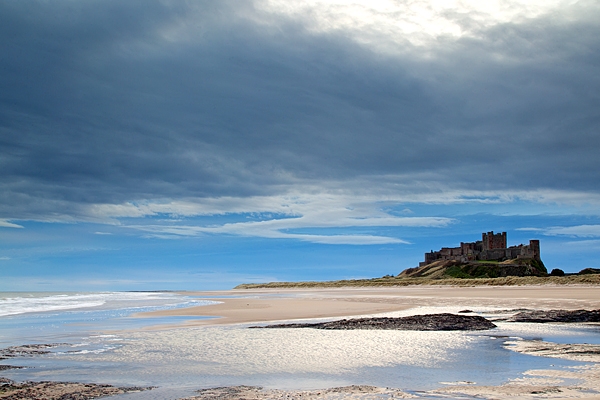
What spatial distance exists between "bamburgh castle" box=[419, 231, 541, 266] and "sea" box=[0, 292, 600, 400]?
102 m

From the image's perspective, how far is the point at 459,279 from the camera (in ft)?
217

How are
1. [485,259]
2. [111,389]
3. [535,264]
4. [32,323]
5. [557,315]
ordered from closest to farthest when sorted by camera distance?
1. [111,389]
2. [557,315]
3. [32,323]
4. [535,264]
5. [485,259]

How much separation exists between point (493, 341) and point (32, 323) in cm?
1604

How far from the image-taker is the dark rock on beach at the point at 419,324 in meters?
14.7

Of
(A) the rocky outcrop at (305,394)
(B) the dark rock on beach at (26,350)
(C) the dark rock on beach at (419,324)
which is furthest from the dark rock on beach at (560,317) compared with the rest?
(B) the dark rock on beach at (26,350)

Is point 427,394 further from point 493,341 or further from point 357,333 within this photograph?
point 357,333

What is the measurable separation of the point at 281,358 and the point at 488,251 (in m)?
115

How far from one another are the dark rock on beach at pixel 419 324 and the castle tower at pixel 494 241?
109172 millimetres

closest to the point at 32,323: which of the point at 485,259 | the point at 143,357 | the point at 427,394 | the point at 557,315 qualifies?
the point at 143,357

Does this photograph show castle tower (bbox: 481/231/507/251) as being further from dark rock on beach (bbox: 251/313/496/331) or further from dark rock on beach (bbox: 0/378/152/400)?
dark rock on beach (bbox: 0/378/152/400)

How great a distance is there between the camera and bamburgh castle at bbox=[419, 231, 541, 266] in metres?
108

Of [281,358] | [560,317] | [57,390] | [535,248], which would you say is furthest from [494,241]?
[57,390]

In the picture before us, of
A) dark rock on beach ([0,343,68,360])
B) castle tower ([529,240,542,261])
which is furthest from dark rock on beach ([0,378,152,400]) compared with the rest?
castle tower ([529,240,542,261])

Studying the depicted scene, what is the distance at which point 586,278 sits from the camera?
4953cm
